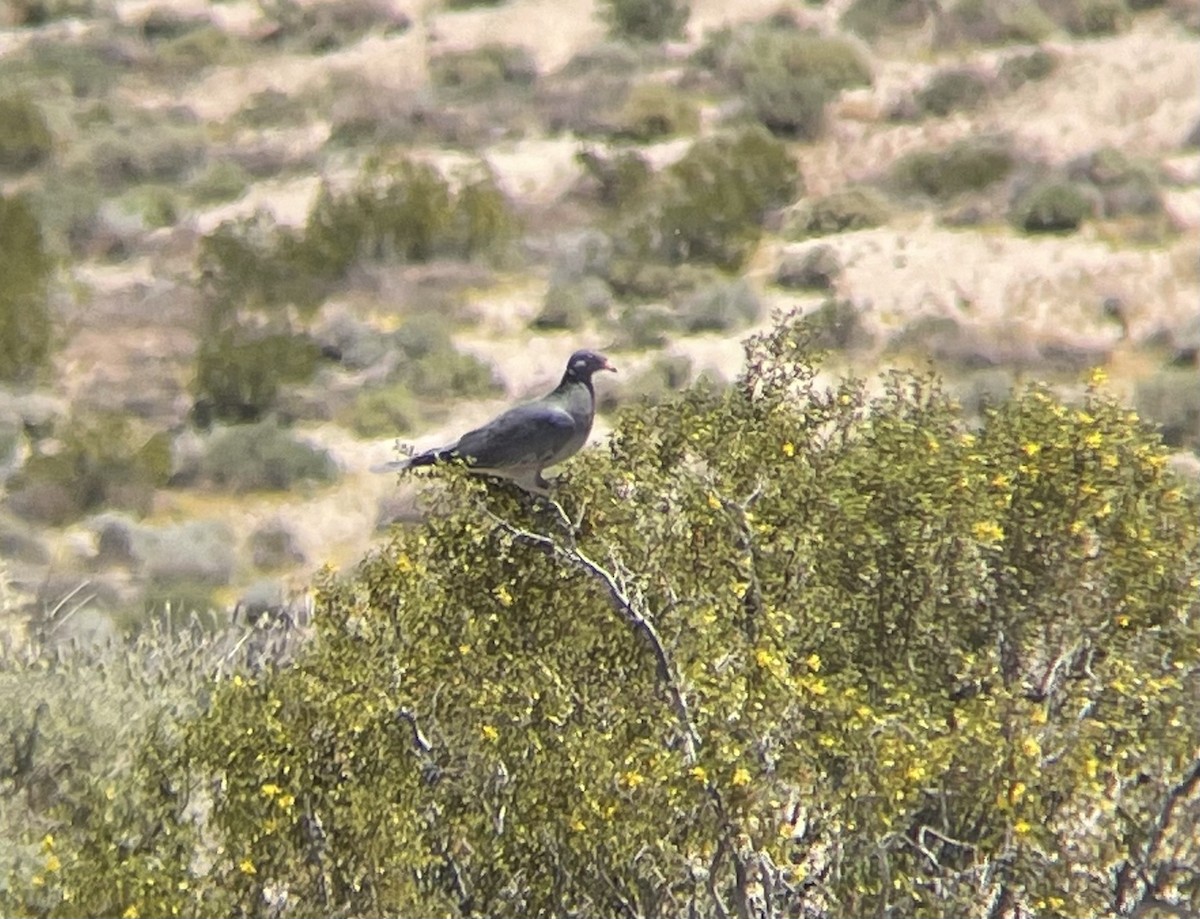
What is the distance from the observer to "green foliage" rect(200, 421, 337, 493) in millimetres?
25312

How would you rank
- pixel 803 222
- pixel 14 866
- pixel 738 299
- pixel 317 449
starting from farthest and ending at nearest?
pixel 803 222, pixel 738 299, pixel 317 449, pixel 14 866

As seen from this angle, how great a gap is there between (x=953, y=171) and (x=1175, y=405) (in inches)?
438

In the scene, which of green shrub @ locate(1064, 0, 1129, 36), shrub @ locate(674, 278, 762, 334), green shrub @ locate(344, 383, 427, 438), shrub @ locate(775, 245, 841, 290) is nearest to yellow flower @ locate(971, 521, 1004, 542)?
green shrub @ locate(344, 383, 427, 438)

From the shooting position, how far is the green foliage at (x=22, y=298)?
29531 mm

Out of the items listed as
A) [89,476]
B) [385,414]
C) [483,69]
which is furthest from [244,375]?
[483,69]

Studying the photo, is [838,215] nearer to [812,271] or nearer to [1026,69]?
[812,271]

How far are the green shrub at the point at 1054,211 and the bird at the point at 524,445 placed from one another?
87.5 ft

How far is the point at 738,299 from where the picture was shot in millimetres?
30828

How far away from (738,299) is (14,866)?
22239mm

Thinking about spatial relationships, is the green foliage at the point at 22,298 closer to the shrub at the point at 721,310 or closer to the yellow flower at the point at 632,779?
the shrub at the point at 721,310

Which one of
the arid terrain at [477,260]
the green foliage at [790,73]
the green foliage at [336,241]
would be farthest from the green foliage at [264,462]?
the green foliage at [790,73]

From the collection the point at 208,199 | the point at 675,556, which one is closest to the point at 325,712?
the point at 675,556

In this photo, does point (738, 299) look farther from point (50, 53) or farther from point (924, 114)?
point (50, 53)

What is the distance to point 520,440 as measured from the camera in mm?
7387
